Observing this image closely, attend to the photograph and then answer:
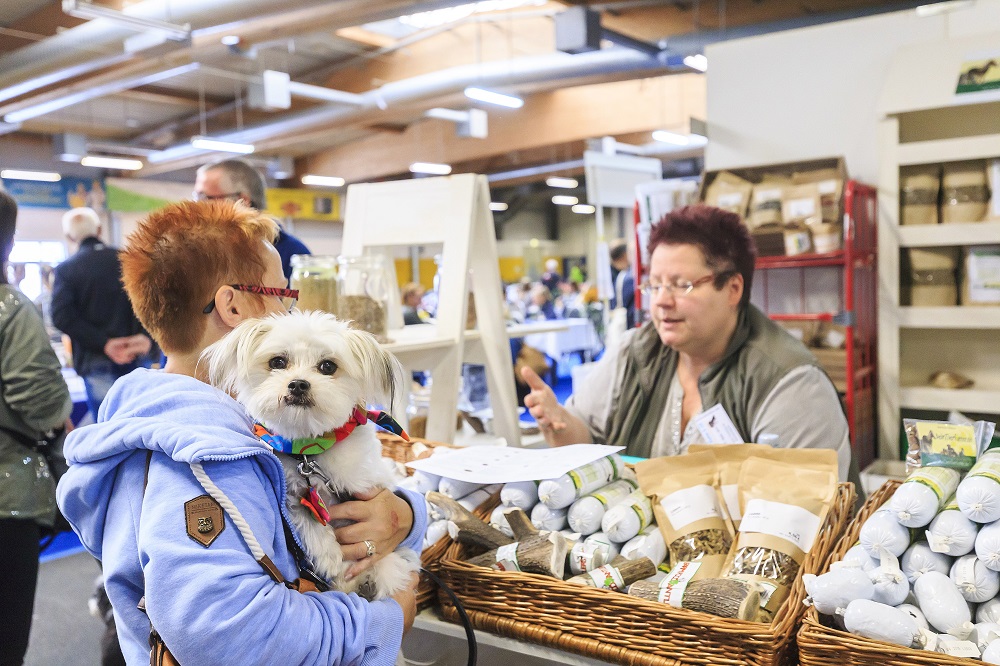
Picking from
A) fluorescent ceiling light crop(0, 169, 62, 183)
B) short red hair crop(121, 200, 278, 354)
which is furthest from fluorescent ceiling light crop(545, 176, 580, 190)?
short red hair crop(121, 200, 278, 354)

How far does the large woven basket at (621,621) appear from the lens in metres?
1.09

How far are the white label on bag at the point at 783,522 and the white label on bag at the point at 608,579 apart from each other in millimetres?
222

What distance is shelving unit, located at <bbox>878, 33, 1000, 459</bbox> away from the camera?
309 centimetres

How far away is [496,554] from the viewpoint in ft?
4.52

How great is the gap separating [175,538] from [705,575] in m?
0.80

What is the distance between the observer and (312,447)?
3.55 ft

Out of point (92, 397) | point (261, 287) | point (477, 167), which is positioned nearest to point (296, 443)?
point (261, 287)

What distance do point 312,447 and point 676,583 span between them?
→ 1.88 feet

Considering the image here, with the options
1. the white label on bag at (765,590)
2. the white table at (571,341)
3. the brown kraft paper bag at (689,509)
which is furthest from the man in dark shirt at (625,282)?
the white label on bag at (765,590)

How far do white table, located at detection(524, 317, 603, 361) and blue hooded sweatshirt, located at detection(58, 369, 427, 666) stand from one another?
32.4 ft

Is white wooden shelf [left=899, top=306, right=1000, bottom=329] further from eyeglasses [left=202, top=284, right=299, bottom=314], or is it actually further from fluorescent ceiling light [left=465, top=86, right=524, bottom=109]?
fluorescent ceiling light [left=465, top=86, right=524, bottom=109]

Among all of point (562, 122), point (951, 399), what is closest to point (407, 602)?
point (951, 399)

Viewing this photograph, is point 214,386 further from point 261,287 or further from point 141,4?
point 141,4

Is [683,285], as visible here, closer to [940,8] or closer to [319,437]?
[319,437]
